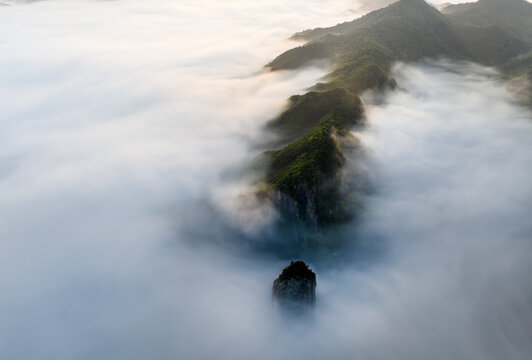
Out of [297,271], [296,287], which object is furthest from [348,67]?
[296,287]

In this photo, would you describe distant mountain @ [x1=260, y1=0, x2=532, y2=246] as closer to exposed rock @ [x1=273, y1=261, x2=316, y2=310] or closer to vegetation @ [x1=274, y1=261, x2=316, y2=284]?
vegetation @ [x1=274, y1=261, x2=316, y2=284]

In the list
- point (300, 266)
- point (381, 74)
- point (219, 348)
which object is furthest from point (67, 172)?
point (381, 74)

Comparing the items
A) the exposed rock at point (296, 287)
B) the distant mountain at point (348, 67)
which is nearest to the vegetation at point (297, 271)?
the exposed rock at point (296, 287)

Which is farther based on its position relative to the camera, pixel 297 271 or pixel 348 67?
pixel 348 67

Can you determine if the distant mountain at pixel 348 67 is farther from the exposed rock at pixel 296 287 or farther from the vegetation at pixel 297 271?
the exposed rock at pixel 296 287

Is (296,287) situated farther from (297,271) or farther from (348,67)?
(348,67)
